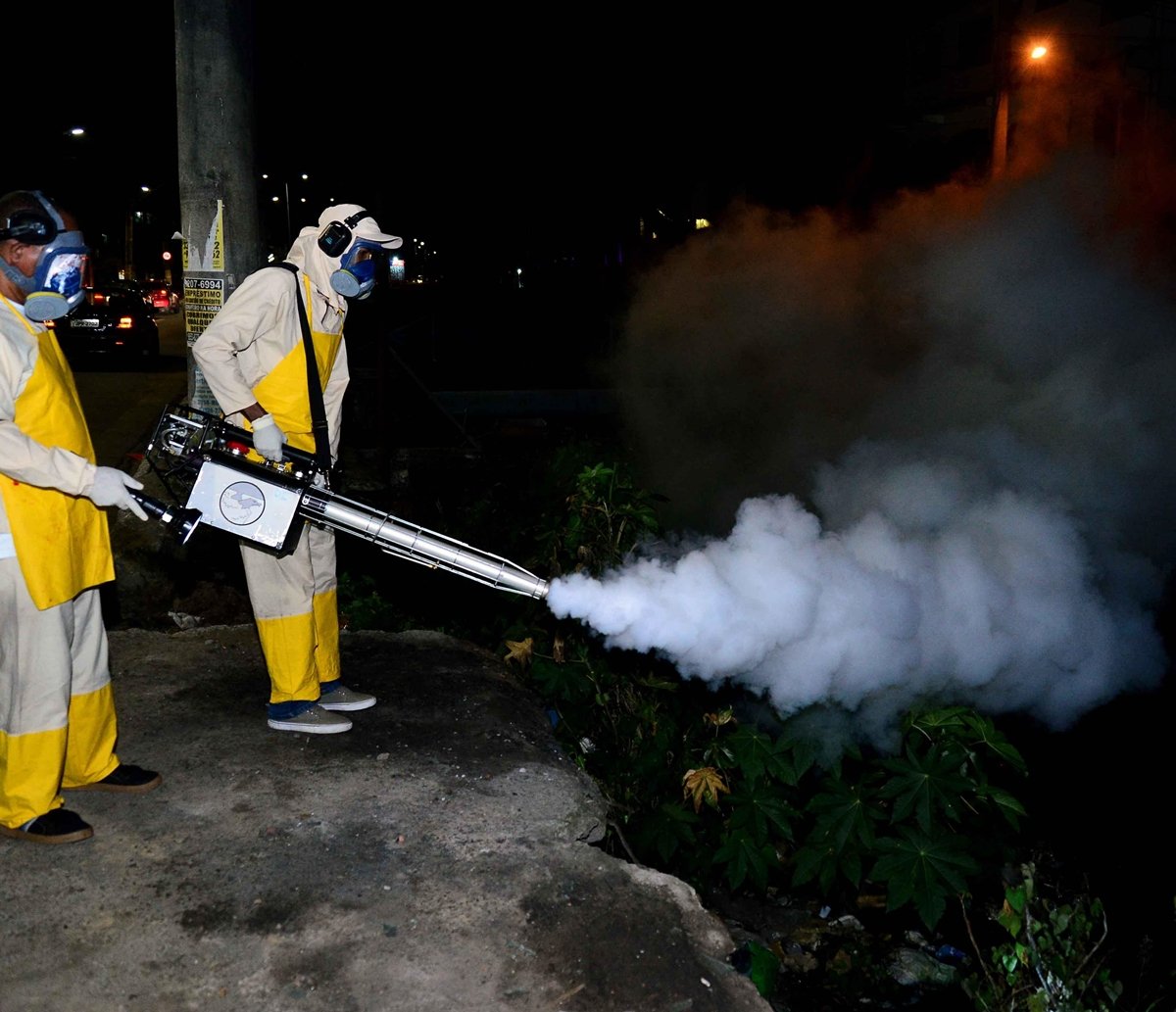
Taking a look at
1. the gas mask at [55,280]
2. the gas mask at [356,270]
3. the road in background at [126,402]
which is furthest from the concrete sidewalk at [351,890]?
the road in background at [126,402]

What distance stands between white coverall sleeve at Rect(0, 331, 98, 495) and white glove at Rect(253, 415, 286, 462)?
2.51 ft

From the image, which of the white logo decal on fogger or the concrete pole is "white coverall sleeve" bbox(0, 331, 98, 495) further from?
the concrete pole

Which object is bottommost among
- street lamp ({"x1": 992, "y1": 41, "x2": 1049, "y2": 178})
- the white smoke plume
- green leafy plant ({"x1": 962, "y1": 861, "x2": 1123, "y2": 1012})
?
green leafy plant ({"x1": 962, "y1": 861, "x2": 1123, "y2": 1012})

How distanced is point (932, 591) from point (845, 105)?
2085cm

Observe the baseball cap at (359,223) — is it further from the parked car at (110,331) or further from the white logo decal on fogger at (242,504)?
the parked car at (110,331)

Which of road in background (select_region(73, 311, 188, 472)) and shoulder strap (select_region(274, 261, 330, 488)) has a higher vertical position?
shoulder strap (select_region(274, 261, 330, 488))

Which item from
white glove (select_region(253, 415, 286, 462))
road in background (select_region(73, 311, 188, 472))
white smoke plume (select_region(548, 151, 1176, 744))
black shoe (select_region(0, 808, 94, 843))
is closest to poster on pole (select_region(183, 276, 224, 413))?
road in background (select_region(73, 311, 188, 472))

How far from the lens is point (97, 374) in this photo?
18984 mm

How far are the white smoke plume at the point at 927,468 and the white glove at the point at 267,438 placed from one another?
1257 millimetres

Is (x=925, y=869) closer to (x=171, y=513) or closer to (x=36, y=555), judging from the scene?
(x=171, y=513)

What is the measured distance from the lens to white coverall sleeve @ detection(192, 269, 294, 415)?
3.98 meters

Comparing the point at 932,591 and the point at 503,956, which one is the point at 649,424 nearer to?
the point at 932,591

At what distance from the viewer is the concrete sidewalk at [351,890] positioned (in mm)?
2697

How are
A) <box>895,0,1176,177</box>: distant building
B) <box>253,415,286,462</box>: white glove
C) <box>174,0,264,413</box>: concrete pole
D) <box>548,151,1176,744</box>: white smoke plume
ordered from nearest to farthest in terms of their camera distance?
<box>253,415,286,462</box>: white glove → <box>548,151,1176,744</box>: white smoke plume → <box>174,0,264,413</box>: concrete pole → <box>895,0,1176,177</box>: distant building
